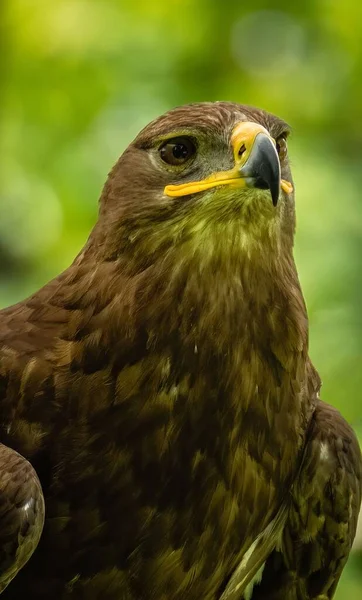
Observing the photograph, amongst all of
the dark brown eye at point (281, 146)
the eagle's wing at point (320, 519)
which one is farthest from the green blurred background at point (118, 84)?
the eagle's wing at point (320, 519)

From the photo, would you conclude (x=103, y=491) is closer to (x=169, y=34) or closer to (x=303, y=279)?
(x=303, y=279)

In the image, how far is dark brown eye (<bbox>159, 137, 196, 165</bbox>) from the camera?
331 centimetres

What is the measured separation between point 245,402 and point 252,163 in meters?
0.68

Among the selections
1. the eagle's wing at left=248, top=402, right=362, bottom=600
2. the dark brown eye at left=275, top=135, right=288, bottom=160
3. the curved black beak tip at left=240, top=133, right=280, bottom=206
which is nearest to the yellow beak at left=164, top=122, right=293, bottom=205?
the curved black beak tip at left=240, top=133, right=280, bottom=206

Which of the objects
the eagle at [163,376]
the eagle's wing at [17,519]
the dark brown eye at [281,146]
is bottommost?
the eagle's wing at [17,519]

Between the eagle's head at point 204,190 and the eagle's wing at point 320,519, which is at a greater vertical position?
the eagle's head at point 204,190

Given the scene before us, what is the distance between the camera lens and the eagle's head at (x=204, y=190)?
3.18 m

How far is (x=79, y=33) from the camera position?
623 cm

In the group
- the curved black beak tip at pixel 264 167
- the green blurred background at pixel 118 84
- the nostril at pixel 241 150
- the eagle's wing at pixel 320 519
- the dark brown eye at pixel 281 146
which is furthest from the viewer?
the green blurred background at pixel 118 84

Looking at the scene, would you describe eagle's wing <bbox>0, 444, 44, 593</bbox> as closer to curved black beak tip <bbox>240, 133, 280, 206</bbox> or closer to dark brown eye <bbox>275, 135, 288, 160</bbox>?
curved black beak tip <bbox>240, 133, 280, 206</bbox>

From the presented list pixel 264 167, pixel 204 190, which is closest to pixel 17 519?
pixel 204 190

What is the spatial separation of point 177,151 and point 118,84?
2.78 m

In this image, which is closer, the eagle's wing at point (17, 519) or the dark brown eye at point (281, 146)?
the eagle's wing at point (17, 519)

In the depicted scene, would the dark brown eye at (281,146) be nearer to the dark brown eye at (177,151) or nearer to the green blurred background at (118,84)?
the dark brown eye at (177,151)
